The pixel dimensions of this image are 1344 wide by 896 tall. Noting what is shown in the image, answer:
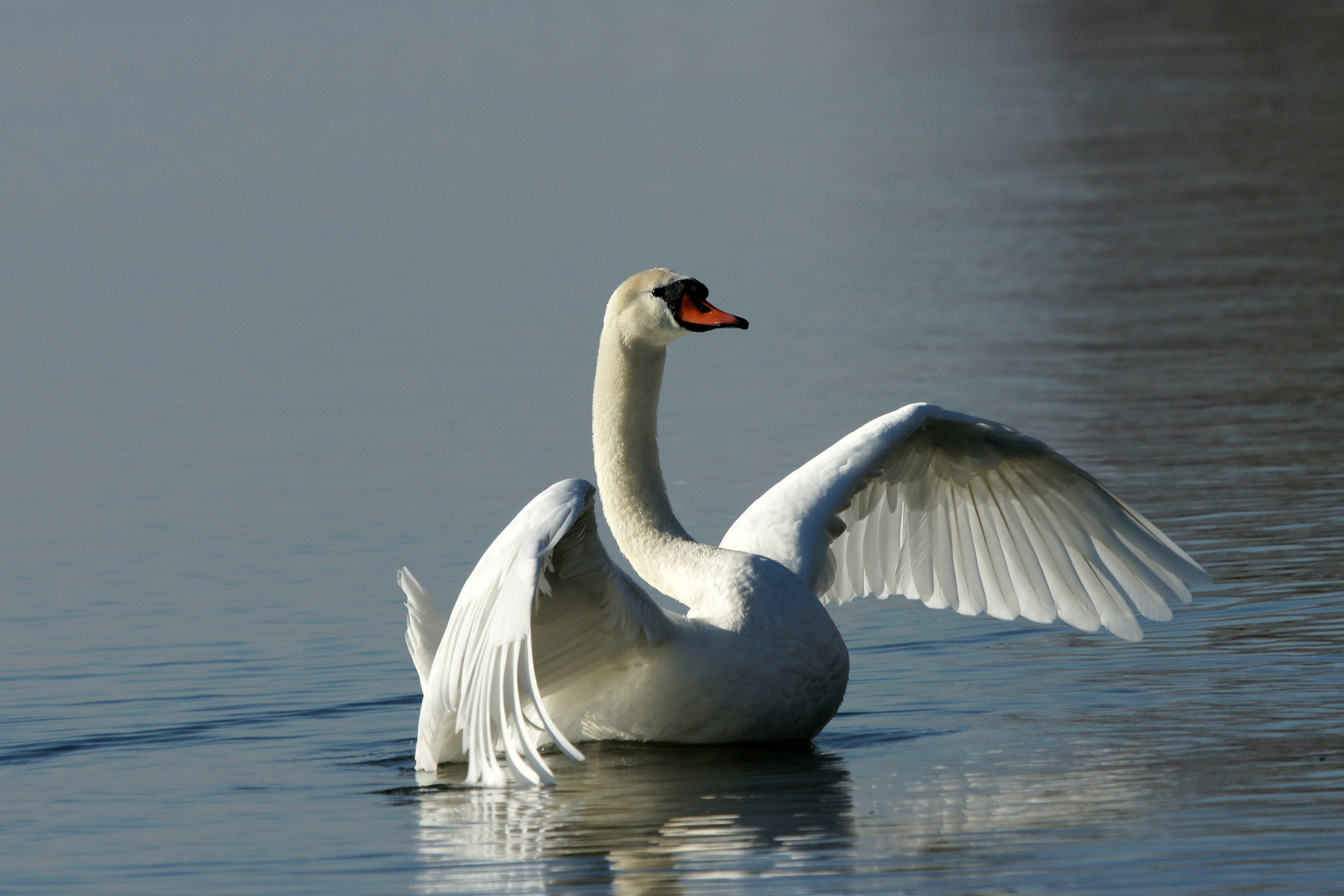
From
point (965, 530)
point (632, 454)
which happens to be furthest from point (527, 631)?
point (965, 530)

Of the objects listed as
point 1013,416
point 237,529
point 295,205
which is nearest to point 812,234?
point 295,205

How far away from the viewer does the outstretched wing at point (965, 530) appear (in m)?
8.35

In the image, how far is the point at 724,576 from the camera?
7484mm

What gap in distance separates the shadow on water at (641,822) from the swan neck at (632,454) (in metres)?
0.78

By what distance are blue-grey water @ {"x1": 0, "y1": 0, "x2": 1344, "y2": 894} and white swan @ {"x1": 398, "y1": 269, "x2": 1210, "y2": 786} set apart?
207mm

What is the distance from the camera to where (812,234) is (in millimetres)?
21016

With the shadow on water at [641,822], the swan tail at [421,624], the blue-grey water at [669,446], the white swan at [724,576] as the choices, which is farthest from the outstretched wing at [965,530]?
the swan tail at [421,624]

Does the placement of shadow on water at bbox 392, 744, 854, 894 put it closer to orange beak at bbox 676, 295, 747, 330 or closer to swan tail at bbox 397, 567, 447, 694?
swan tail at bbox 397, 567, 447, 694

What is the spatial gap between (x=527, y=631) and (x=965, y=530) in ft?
10.6

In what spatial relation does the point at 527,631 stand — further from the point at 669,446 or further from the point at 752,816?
the point at 669,446

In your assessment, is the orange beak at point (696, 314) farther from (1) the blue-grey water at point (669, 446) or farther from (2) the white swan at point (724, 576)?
(1) the blue-grey water at point (669, 446)

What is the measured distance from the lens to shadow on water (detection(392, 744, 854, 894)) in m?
6.03

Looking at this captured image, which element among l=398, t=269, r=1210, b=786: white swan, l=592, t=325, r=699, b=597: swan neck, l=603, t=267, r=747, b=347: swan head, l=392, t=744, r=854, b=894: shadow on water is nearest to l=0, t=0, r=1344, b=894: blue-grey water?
l=392, t=744, r=854, b=894: shadow on water

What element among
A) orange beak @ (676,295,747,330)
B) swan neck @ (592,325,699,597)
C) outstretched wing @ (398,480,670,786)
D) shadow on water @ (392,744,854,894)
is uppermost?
orange beak @ (676,295,747,330)
